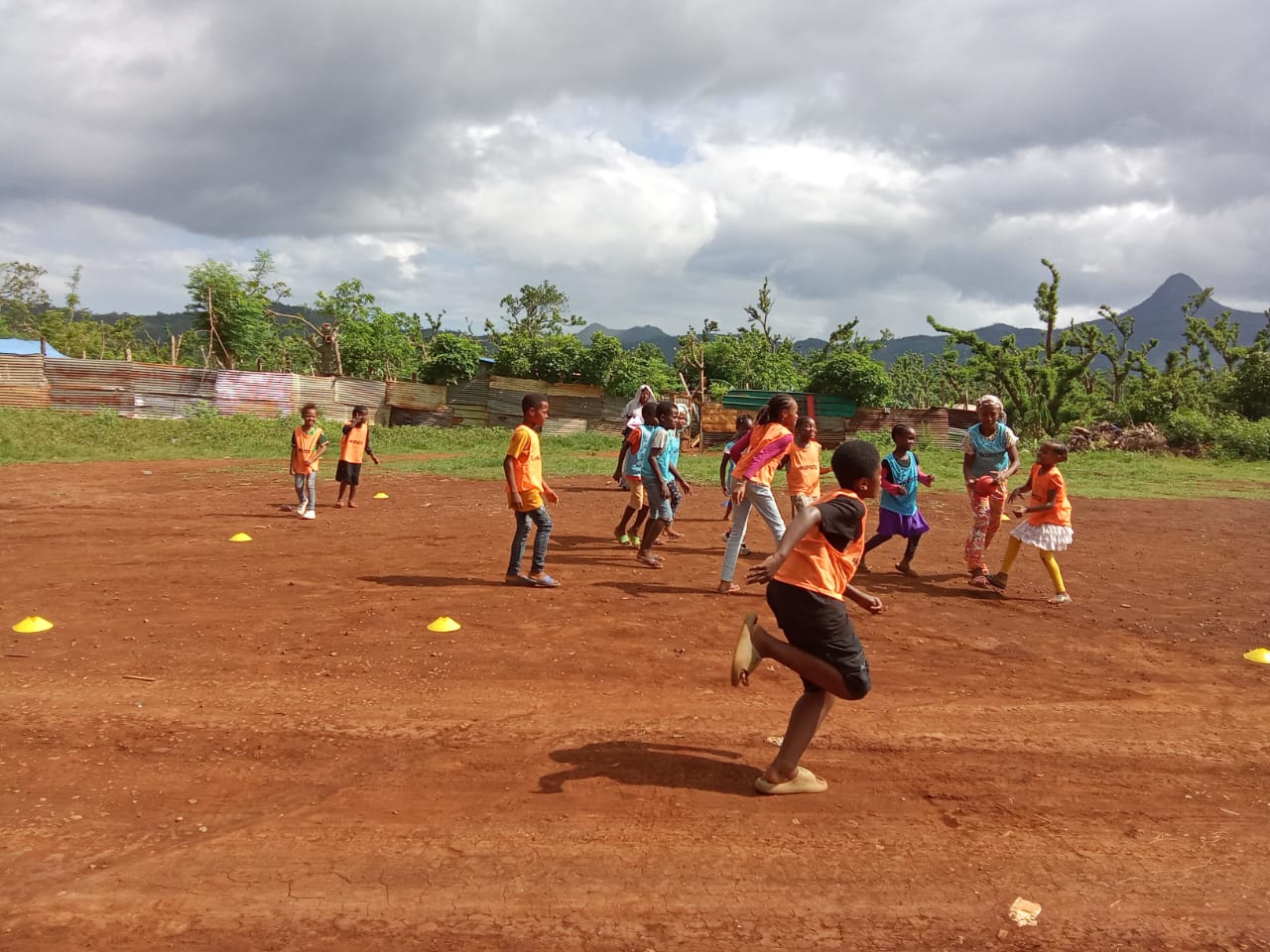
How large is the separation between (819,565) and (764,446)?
359 cm

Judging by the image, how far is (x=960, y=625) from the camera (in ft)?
23.2

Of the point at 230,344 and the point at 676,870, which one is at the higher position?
the point at 230,344

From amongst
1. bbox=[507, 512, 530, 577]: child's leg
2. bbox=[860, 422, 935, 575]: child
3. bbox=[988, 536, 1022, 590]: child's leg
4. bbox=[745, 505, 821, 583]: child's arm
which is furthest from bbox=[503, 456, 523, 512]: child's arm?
bbox=[988, 536, 1022, 590]: child's leg

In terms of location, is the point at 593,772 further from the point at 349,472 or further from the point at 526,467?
the point at 349,472

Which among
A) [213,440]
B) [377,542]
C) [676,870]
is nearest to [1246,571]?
[676,870]

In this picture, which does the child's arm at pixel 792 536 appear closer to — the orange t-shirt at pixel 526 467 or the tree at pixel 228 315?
the orange t-shirt at pixel 526 467

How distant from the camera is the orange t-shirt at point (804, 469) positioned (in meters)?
8.05

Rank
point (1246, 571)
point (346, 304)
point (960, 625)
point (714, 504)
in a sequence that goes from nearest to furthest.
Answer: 1. point (960, 625)
2. point (1246, 571)
3. point (714, 504)
4. point (346, 304)

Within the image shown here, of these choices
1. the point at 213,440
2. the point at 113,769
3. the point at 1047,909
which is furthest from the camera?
the point at 213,440

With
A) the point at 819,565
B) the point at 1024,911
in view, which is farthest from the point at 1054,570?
the point at 1024,911

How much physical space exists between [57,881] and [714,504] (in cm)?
1177

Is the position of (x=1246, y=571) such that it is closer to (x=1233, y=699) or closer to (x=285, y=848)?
(x=1233, y=699)

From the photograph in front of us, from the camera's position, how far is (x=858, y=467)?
4059 mm

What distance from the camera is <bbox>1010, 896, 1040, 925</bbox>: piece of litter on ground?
10.2ft
